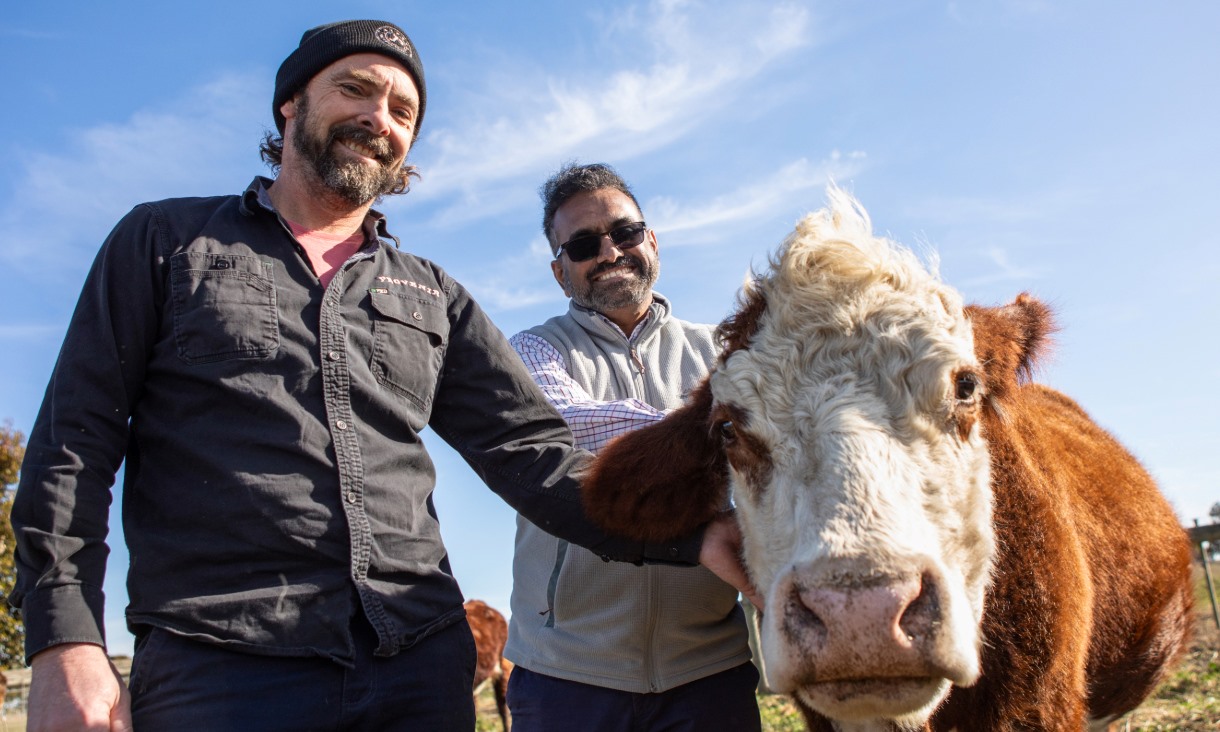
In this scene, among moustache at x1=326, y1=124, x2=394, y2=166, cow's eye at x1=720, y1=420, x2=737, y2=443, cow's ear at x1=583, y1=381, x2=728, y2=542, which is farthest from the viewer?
moustache at x1=326, y1=124, x2=394, y2=166

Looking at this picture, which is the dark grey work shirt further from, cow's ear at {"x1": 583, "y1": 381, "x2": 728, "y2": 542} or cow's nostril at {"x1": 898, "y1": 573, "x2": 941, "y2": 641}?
cow's nostril at {"x1": 898, "y1": 573, "x2": 941, "y2": 641}

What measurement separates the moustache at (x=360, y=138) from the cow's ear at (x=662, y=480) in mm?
1452

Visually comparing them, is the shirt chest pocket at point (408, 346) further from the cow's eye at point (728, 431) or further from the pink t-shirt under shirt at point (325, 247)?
the cow's eye at point (728, 431)

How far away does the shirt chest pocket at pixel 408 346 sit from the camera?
10.5 ft

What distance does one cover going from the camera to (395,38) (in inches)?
145

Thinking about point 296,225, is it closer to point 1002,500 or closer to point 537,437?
point 537,437

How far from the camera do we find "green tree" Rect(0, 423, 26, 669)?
785 inches

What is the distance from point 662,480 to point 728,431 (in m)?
0.31

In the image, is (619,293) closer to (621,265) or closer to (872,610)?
(621,265)

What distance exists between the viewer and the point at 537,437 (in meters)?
3.60

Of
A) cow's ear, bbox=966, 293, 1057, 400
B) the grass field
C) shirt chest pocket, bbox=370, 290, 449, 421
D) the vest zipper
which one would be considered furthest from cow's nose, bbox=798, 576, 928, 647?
the grass field

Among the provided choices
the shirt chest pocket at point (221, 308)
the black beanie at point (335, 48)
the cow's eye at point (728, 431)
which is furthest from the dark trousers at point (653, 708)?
the black beanie at point (335, 48)

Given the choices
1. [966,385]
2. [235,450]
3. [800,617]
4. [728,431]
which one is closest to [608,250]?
[728,431]

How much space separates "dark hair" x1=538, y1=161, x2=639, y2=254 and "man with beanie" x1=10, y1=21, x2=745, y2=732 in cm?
152
